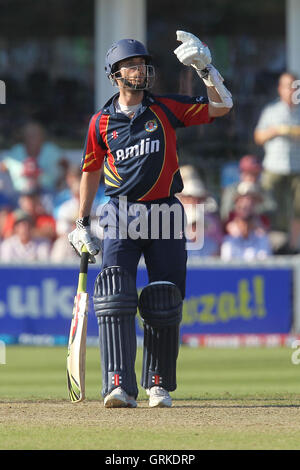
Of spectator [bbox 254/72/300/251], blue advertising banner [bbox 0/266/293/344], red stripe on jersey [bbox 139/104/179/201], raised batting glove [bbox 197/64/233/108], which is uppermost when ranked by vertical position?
spectator [bbox 254/72/300/251]

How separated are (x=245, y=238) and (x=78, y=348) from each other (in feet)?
19.2

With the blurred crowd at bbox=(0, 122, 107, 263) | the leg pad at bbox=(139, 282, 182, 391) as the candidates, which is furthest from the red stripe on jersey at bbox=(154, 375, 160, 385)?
the blurred crowd at bbox=(0, 122, 107, 263)

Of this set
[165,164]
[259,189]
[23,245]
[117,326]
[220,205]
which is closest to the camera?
[117,326]

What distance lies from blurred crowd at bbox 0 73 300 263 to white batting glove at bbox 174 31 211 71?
221 inches

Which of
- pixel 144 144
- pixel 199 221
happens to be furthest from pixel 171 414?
pixel 199 221

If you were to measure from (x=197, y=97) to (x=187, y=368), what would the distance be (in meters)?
3.83

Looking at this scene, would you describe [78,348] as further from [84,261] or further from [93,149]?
[93,149]

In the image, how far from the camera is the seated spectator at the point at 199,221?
11.7 metres

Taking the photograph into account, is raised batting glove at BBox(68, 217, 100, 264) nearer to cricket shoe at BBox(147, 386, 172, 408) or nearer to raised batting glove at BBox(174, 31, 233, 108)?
cricket shoe at BBox(147, 386, 172, 408)

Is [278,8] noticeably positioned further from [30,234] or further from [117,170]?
[117,170]

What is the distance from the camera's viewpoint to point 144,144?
618 cm

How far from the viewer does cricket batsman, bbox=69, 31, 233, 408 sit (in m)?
6.07

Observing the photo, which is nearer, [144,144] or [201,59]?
[201,59]

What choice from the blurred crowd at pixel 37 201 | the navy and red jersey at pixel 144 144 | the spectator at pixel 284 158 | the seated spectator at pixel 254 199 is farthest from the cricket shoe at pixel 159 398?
the spectator at pixel 284 158
